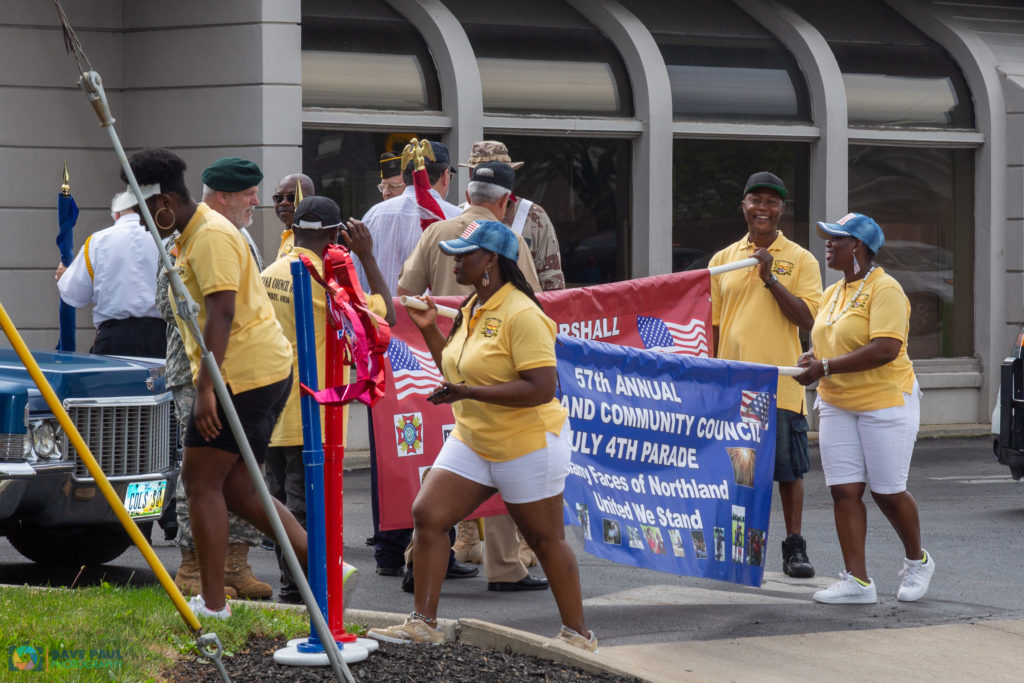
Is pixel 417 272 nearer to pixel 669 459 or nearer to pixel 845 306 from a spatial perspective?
pixel 669 459

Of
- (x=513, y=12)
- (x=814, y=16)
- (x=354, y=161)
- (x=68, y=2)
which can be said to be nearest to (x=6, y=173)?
(x=68, y=2)

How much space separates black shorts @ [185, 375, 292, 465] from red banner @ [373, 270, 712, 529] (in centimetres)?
146

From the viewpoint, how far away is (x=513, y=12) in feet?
51.1

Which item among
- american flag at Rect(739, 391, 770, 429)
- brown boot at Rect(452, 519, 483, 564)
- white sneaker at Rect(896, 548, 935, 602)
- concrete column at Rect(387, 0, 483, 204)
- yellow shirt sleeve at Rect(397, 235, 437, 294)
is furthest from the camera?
concrete column at Rect(387, 0, 483, 204)

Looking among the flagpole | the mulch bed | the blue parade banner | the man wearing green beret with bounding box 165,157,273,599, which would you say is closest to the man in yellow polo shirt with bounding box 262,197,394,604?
the man wearing green beret with bounding box 165,157,273,599

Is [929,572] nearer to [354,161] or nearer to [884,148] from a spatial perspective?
[354,161]

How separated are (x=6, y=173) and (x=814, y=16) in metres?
8.64

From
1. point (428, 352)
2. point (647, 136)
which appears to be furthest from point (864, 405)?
point (647, 136)

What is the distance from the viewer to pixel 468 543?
8.56 meters

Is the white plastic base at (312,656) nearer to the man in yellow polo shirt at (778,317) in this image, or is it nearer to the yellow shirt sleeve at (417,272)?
the yellow shirt sleeve at (417,272)

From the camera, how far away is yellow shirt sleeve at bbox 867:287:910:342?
25.0 feet

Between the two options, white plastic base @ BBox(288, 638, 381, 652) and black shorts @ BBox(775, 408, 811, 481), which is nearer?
white plastic base @ BBox(288, 638, 381, 652)

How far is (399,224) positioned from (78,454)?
262 centimetres

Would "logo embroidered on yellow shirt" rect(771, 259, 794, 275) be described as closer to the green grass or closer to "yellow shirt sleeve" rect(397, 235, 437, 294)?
"yellow shirt sleeve" rect(397, 235, 437, 294)
